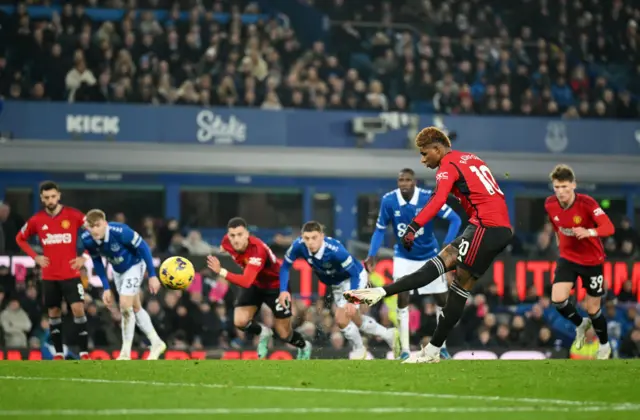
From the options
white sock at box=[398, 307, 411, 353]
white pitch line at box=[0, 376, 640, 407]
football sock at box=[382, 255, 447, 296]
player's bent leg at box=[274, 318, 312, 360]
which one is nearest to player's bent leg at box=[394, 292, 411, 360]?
white sock at box=[398, 307, 411, 353]

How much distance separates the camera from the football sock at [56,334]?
51.6 feet

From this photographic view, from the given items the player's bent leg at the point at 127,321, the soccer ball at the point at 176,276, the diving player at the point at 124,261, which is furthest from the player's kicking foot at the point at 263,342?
the soccer ball at the point at 176,276

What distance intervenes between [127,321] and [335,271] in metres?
2.66

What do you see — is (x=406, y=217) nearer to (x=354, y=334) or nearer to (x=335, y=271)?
(x=335, y=271)

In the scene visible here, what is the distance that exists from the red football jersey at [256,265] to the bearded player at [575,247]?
332 centimetres

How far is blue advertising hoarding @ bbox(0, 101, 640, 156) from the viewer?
82.4 ft

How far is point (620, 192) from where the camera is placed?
29625 mm

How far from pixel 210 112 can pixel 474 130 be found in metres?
5.76

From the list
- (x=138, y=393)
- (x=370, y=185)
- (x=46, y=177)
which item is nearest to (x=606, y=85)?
(x=370, y=185)

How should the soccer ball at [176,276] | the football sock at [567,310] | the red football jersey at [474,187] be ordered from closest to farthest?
the red football jersey at [474,187] → the soccer ball at [176,276] → the football sock at [567,310]

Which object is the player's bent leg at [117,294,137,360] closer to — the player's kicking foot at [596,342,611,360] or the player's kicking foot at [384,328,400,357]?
the player's kicking foot at [384,328,400,357]

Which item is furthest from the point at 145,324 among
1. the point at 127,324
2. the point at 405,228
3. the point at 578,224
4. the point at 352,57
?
the point at 352,57

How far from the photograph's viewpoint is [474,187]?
1117 centimetres

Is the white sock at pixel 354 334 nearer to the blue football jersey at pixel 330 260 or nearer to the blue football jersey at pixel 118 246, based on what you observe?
the blue football jersey at pixel 330 260
